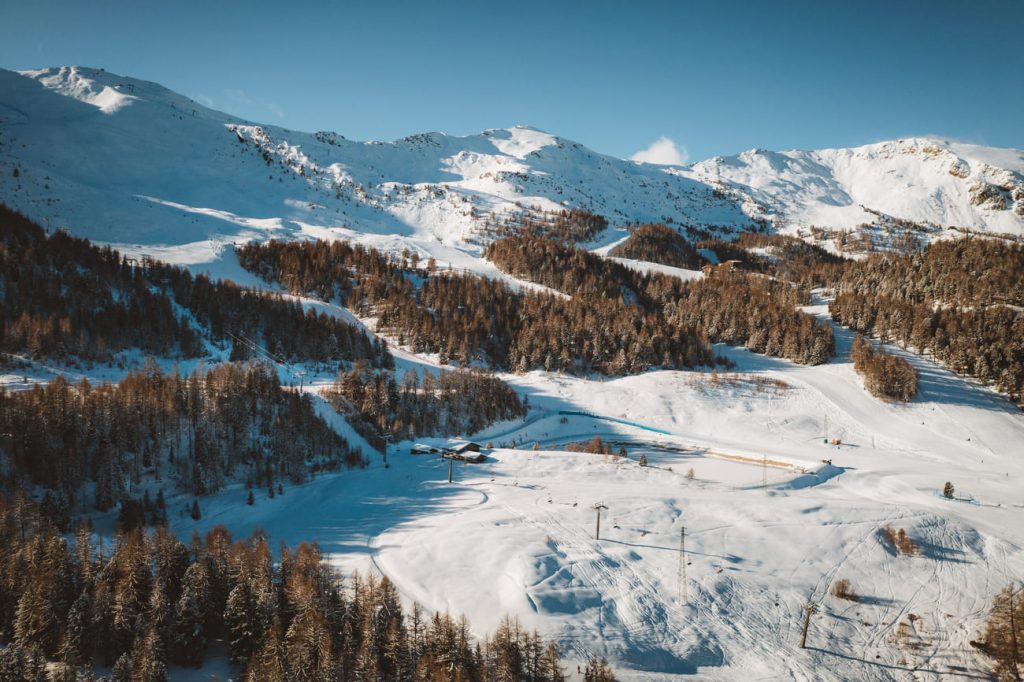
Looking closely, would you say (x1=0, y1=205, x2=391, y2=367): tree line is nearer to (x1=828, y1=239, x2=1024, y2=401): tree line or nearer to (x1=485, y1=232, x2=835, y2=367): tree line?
(x1=485, y1=232, x2=835, y2=367): tree line

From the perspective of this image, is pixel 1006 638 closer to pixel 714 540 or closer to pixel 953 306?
pixel 714 540

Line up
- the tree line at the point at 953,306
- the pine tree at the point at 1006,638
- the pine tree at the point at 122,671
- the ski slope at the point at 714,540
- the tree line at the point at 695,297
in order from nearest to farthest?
1. the pine tree at the point at 122,671
2. the pine tree at the point at 1006,638
3. the ski slope at the point at 714,540
4. the tree line at the point at 953,306
5. the tree line at the point at 695,297

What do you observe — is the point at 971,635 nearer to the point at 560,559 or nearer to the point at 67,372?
the point at 560,559

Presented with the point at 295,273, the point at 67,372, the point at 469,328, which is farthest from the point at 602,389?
the point at 295,273

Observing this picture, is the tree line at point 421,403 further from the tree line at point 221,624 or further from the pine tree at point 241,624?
the pine tree at point 241,624

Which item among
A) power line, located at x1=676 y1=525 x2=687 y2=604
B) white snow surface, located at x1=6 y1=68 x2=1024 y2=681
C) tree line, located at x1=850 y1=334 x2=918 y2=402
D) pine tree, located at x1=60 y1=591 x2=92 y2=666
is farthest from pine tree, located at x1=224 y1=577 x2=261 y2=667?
tree line, located at x1=850 y1=334 x2=918 y2=402

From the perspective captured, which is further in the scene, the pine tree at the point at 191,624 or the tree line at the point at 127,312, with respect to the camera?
the tree line at the point at 127,312

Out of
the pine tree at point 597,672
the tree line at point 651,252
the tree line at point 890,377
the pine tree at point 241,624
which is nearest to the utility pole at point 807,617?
the pine tree at point 597,672
